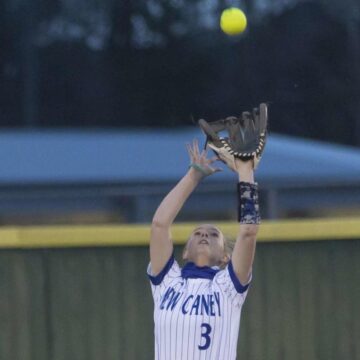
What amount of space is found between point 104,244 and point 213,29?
7.98 ft

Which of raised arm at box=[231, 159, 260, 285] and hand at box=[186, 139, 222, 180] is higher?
hand at box=[186, 139, 222, 180]

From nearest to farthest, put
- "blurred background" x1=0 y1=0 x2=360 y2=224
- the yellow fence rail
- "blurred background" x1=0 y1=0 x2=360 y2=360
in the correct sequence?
1. the yellow fence rail
2. "blurred background" x1=0 y1=0 x2=360 y2=360
3. "blurred background" x1=0 y1=0 x2=360 y2=224

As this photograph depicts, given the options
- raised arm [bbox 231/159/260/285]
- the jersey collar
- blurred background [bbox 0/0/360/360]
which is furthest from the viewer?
blurred background [bbox 0/0/360/360]

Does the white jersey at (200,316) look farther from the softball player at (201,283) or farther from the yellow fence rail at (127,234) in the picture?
the yellow fence rail at (127,234)

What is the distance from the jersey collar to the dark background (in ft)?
13.0

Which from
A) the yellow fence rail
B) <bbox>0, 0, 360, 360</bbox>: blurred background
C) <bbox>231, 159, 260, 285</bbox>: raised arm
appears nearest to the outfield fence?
the yellow fence rail

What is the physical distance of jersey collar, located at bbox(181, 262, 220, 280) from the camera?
4.25 m

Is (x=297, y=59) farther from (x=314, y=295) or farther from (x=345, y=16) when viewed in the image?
(x=314, y=295)

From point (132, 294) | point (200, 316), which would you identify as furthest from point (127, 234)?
point (200, 316)

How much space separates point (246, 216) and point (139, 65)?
423cm

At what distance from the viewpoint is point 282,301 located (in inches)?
246

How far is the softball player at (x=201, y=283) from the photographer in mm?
4168

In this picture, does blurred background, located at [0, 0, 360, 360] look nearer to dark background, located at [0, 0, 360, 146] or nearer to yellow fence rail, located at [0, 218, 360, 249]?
dark background, located at [0, 0, 360, 146]

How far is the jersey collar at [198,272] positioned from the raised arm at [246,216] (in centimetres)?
12
